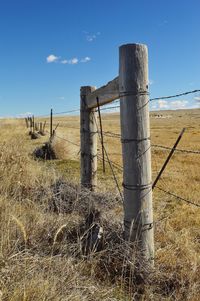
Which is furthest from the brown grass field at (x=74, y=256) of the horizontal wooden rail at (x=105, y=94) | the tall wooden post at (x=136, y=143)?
the horizontal wooden rail at (x=105, y=94)

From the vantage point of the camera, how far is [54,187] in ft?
18.3

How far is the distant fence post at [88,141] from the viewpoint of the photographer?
231 inches

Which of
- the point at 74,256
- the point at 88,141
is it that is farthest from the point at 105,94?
the point at 74,256

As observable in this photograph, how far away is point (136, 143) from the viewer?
3.45 m

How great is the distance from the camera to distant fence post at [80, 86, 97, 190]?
588 centimetres

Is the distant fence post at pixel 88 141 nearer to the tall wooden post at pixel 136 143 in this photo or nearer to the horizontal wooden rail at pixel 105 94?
the horizontal wooden rail at pixel 105 94

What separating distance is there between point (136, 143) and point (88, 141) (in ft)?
8.14

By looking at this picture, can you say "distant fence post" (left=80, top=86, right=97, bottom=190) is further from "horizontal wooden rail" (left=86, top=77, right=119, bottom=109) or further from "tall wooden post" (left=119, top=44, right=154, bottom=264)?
"tall wooden post" (left=119, top=44, right=154, bottom=264)

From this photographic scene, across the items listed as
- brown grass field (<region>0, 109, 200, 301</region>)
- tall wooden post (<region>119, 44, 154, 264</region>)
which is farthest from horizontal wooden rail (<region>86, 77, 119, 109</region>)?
brown grass field (<region>0, 109, 200, 301</region>)

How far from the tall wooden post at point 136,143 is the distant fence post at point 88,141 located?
7.71ft

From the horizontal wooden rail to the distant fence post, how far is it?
16 centimetres

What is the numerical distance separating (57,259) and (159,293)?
0.95 meters

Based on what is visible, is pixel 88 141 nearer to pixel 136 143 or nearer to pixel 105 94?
pixel 105 94

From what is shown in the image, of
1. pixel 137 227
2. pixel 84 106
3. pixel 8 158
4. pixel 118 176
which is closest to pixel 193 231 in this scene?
pixel 137 227
